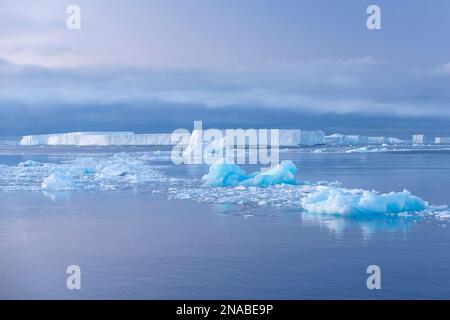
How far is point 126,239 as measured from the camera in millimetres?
10203

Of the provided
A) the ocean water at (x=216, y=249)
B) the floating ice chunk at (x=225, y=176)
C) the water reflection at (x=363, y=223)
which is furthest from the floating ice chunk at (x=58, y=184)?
the water reflection at (x=363, y=223)

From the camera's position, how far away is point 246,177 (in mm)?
20719

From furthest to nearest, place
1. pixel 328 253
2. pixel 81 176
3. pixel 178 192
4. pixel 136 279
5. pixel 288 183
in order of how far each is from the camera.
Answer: pixel 81 176 < pixel 288 183 < pixel 178 192 < pixel 328 253 < pixel 136 279

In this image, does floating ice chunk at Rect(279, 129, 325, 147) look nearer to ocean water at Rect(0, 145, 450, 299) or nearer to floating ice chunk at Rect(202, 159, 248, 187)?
floating ice chunk at Rect(202, 159, 248, 187)

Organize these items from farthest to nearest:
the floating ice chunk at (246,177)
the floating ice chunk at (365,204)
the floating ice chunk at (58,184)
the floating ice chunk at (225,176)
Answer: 1. the floating ice chunk at (225,176)
2. the floating ice chunk at (246,177)
3. the floating ice chunk at (58,184)
4. the floating ice chunk at (365,204)

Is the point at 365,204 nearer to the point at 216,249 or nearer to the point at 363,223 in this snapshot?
the point at 363,223

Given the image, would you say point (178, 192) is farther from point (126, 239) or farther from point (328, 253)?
point (328, 253)

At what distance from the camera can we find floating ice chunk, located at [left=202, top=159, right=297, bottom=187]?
1936 centimetres

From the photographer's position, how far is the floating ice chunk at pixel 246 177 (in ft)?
63.5

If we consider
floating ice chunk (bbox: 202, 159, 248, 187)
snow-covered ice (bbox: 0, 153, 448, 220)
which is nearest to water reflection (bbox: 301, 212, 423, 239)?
snow-covered ice (bbox: 0, 153, 448, 220)

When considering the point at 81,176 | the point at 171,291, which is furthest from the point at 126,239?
the point at 81,176

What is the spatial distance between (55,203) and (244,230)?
23.5 feet

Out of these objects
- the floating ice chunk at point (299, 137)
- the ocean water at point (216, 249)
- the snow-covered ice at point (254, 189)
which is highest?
the floating ice chunk at point (299, 137)

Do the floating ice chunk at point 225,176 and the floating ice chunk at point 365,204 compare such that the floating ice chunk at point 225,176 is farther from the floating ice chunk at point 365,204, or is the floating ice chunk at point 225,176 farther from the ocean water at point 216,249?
the floating ice chunk at point 365,204
